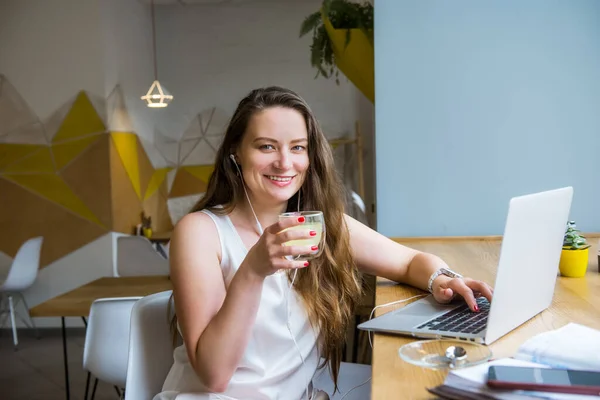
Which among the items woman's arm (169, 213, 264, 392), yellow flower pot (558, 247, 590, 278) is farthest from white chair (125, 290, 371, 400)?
yellow flower pot (558, 247, 590, 278)

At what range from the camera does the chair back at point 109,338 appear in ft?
7.96

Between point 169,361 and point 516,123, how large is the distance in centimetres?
175

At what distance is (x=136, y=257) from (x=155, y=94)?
94.6 inches

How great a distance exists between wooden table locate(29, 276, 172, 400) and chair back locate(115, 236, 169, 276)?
0.66 metres

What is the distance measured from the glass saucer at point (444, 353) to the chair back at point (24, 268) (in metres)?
4.69

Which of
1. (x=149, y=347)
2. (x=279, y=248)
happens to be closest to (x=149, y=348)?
(x=149, y=347)

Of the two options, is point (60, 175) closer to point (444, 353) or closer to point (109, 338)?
point (109, 338)

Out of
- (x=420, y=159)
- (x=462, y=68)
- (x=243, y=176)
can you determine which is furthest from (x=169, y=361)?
(x=462, y=68)

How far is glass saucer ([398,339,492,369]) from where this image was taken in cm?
110

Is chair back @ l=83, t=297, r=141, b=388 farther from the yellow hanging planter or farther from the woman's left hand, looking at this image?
the yellow hanging planter

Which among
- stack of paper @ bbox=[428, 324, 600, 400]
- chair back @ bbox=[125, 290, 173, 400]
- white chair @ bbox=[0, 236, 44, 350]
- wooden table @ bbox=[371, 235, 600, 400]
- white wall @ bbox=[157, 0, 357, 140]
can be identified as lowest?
white chair @ bbox=[0, 236, 44, 350]

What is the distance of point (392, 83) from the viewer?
9.01 ft

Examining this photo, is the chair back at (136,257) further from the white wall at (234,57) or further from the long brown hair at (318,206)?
the long brown hair at (318,206)

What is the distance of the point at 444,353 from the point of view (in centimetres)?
116
